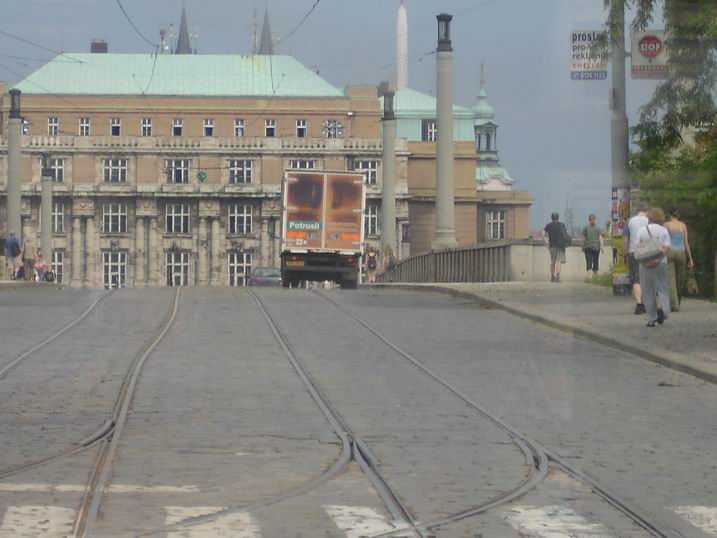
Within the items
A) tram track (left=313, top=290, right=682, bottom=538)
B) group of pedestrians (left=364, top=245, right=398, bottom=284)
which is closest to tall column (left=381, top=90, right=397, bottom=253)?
group of pedestrians (left=364, top=245, right=398, bottom=284)

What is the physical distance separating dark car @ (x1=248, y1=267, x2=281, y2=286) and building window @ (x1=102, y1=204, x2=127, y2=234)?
3715 centimetres

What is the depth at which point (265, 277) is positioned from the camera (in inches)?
3113

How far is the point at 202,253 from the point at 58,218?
10.3m

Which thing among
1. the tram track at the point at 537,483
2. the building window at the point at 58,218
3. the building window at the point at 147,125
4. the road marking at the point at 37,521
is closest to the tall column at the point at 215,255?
the building window at the point at 147,125

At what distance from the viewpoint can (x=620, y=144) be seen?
26047 mm

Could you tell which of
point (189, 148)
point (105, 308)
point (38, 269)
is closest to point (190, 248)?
→ point (189, 148)

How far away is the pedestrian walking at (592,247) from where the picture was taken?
Answer: 38500mm

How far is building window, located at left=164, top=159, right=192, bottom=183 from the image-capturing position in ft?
383

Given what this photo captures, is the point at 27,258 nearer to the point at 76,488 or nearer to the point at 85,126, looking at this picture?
the point at 76,488

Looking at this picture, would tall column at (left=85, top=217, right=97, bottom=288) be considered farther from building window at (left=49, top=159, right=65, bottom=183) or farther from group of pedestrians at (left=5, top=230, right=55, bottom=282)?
group of pedestrians at (left=5, top=230, right=55, bottom=282)

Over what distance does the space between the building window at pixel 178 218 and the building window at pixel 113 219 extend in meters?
3.10

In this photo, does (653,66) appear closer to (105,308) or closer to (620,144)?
(620,144)

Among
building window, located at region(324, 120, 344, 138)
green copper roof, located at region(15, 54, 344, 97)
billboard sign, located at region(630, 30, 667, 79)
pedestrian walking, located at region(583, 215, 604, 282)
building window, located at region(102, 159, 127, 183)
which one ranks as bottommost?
pedestrian walking, located at region(583, 215, 604, 282)

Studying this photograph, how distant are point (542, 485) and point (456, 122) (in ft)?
392
